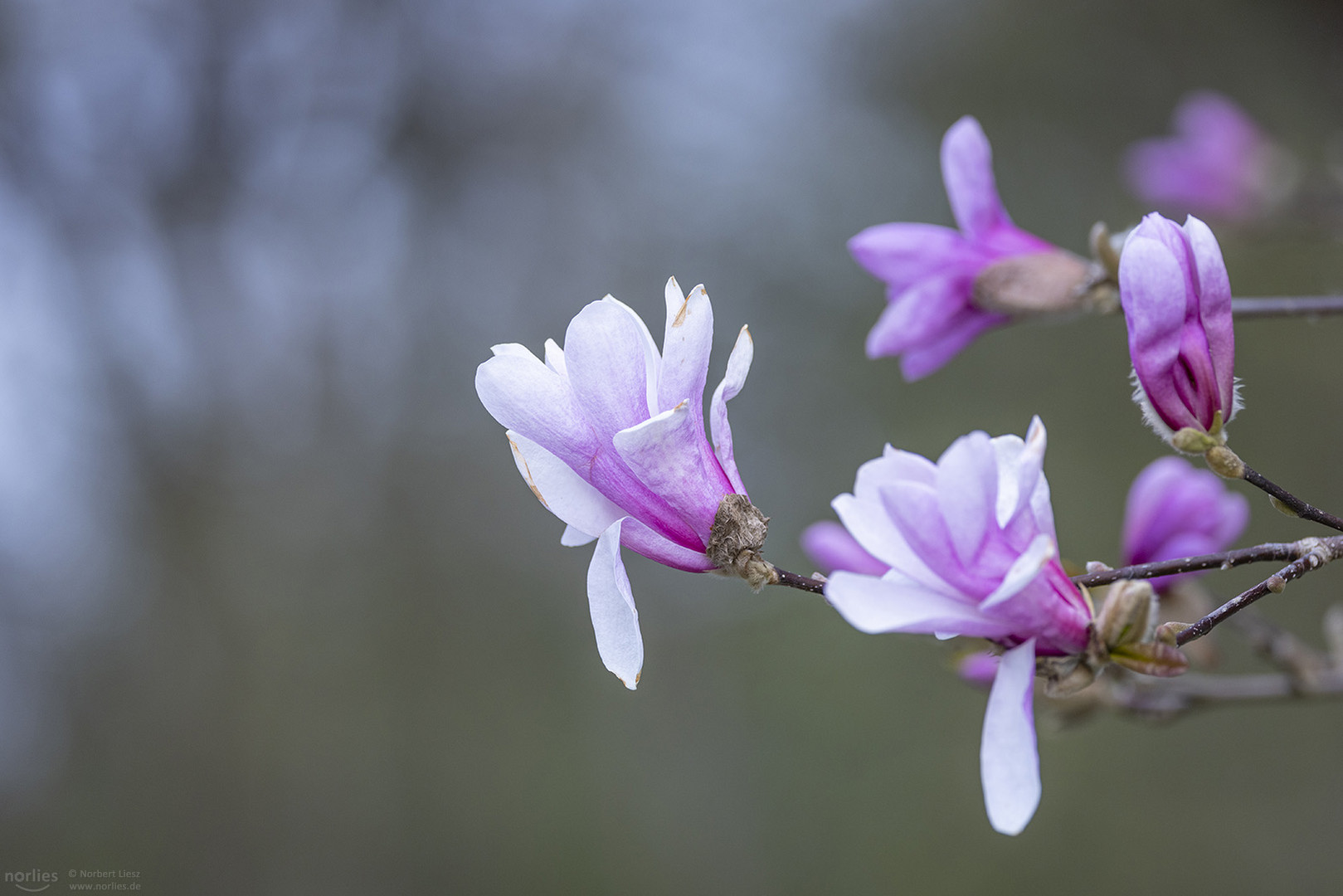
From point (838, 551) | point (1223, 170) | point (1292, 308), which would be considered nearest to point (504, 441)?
point (1223, 170)

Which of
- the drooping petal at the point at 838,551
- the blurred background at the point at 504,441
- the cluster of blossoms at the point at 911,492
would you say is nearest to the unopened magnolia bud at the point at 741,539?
the cluster of blossoms at the point at 911,492

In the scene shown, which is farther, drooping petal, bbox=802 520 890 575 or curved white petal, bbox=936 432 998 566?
drooping petal, bbox=802 520 890 575

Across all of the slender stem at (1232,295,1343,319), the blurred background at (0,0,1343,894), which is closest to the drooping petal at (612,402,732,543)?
the slender stem at (1232,295,1343,319)

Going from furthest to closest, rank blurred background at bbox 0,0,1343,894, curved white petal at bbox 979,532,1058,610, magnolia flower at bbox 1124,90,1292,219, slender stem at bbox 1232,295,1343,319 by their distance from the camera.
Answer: blurred background at bbox 0,0,1343,894 → magnolia flower at bbox 1124,90,1292,219 → slender stem at bbox 1232,295,1343,319 → curved white petal at bbox 979,532,1058,610

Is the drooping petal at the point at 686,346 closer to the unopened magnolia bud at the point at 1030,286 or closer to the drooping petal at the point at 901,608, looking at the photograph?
the drooping petal at the point at 901,608

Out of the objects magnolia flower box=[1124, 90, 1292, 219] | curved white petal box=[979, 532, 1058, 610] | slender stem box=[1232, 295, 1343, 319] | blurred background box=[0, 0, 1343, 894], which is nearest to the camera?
curved white petal box=[979, 532, 1058, 610]

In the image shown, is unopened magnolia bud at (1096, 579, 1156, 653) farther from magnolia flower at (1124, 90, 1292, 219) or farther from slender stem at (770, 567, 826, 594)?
magnolia flower at (1124, 90, 1292, 219)

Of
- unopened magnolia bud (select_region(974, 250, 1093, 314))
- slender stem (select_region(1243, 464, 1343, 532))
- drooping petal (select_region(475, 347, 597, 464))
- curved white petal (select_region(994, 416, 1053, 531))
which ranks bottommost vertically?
slender stem (select_region(1243, 464, 1343, 532))
